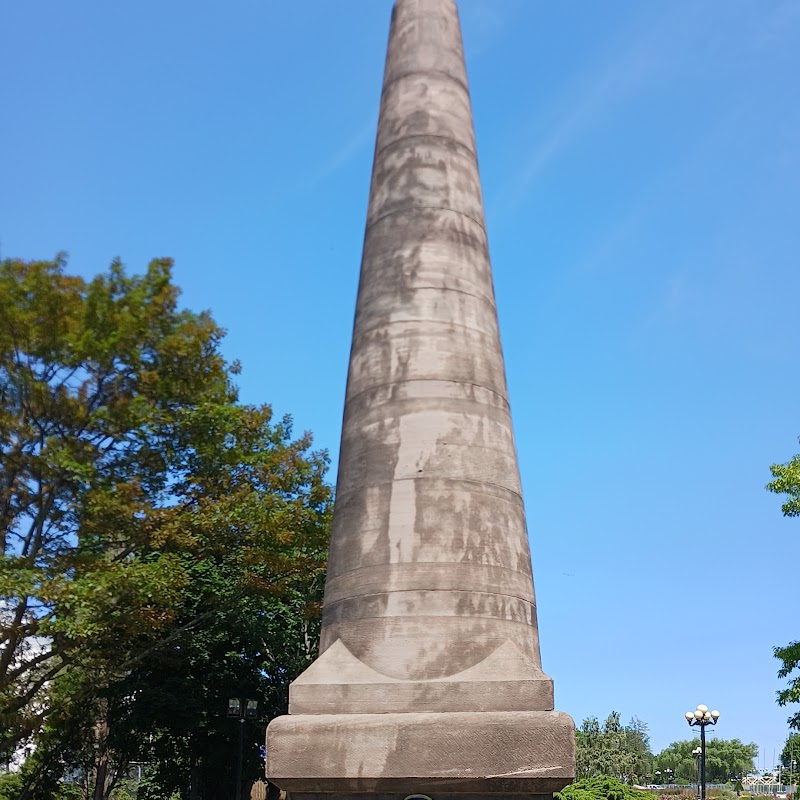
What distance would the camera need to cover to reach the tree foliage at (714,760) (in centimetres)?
12262

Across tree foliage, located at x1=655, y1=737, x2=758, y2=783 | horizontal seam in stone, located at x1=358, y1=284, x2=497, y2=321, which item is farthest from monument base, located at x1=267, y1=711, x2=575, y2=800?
tree foliage, located at x1=655, y1=737, x2=758, y2=783

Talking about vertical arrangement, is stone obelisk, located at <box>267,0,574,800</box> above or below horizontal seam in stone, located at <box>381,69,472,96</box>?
below

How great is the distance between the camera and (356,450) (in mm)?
10203

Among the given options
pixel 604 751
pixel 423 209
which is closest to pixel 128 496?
pixel 423 209

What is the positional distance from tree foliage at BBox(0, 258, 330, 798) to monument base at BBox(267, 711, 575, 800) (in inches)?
442

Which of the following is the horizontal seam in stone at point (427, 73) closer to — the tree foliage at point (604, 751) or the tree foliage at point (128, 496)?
the tree foliage at point (128, 496)

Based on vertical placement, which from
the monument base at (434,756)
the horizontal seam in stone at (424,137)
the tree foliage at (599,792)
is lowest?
the tree foliage at (599,792)

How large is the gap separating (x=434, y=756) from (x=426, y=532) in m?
2.30

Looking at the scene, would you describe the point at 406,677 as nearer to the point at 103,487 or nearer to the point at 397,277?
the point at 397,277

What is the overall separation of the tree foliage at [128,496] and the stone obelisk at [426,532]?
10.4 meters

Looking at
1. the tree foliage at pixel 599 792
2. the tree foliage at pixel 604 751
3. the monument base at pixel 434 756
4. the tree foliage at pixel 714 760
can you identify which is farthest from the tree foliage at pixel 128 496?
the tree foliage at pixel 714 760

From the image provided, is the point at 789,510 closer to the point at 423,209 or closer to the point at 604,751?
the point at 423,209

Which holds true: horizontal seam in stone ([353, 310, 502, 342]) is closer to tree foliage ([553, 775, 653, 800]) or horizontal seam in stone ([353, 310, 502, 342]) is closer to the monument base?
the monument base

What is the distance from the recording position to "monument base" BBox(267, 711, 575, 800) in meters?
7.74
